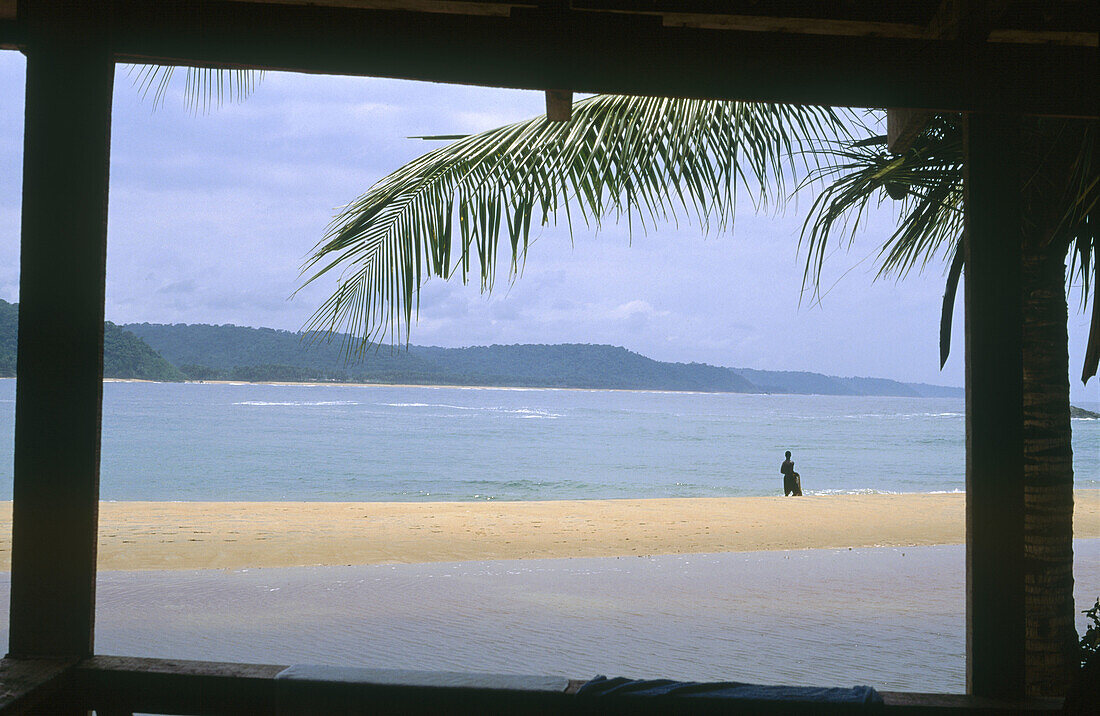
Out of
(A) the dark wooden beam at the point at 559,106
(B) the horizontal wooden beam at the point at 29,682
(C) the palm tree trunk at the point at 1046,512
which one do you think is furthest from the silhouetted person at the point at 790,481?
(B) the horizontal wooden beam at the point at 29,682

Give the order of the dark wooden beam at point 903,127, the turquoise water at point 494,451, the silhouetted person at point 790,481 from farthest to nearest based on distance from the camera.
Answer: the turquoise water at point 494,451, the silhouetted person at point 790,481, the dark wooden beam at point 903,127

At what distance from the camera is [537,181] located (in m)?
4.25

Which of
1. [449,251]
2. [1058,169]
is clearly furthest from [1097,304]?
[449,251]

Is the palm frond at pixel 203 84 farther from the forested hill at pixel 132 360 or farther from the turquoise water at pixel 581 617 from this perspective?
the forested hill at pixel 132 360

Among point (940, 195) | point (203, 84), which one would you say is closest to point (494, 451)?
point (940, 195)

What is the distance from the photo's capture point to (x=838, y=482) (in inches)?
1250

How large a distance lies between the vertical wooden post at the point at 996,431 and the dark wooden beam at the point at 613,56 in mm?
250

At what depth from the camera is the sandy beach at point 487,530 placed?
1105 centimetres

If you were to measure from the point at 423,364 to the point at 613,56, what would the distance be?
308 feet

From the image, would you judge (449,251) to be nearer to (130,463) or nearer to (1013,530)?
(1013,530)

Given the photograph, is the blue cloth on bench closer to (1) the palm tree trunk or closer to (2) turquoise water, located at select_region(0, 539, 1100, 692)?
(1) the palm tree trunk

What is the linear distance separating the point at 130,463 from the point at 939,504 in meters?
26.4

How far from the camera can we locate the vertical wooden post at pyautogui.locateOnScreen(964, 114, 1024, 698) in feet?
6.61

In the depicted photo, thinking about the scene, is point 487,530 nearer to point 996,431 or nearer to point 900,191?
point 900,191
